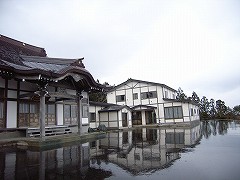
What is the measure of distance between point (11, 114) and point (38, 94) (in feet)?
9.73

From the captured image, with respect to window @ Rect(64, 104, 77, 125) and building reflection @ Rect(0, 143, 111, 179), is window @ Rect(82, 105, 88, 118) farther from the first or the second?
building reflection @ Rect(0, 143, 111, 179)

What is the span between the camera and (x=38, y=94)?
12.9 metres

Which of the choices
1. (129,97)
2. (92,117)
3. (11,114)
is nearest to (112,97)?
(129,97)

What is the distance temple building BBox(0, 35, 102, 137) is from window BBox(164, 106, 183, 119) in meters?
18.1

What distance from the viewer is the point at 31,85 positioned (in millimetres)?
15570

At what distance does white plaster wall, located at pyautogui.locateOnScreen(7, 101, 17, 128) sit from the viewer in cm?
1374

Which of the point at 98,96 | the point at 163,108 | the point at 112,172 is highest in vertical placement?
the point at 98,96

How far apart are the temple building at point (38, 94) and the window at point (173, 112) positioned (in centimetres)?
1806

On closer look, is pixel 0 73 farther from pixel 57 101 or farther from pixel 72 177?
pixel 72 177

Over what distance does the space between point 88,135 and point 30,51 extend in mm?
11803

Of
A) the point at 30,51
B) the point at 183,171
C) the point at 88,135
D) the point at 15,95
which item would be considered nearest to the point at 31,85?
the point at 15,95

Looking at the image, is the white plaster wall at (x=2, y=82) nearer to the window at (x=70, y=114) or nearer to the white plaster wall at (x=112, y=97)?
the window at (x=70, y=114)

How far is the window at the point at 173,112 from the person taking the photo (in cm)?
3210

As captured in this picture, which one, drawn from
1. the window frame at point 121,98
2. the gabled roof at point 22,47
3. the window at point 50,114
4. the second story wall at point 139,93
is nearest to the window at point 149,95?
the second story wall at point 139,93
